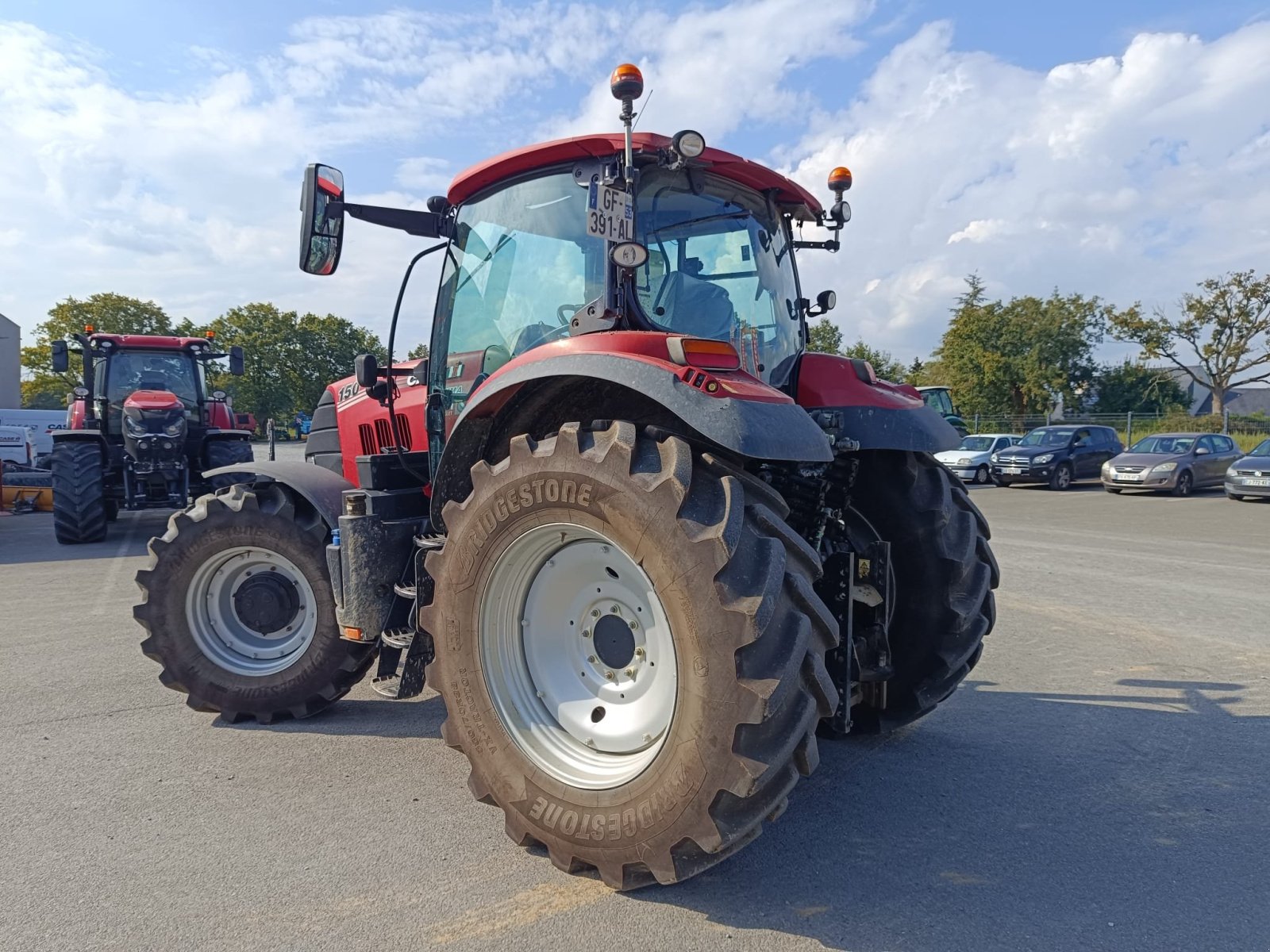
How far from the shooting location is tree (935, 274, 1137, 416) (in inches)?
1683

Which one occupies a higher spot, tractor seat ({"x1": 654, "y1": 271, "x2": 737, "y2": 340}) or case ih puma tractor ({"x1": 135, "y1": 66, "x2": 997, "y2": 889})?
tractor seat ({"x1": 654, "y1": 271, "x2": 737, "y2": 340})

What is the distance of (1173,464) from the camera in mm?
18938

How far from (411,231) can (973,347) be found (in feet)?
146

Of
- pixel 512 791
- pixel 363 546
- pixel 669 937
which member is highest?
pixel 363 546

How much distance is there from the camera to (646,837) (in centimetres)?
258

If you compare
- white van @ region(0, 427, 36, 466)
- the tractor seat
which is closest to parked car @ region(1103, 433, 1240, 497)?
the tractor seat

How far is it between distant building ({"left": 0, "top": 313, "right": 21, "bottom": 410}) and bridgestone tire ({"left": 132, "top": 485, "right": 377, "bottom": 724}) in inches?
1653

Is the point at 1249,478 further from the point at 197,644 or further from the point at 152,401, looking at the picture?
the point at 152,401

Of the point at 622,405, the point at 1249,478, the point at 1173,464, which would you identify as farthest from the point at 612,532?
the point at 1173,464

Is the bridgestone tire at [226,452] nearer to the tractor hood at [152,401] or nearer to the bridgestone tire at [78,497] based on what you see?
the tractor hood at [152,401]

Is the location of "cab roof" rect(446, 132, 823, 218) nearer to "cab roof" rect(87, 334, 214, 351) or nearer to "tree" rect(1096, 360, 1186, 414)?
"cab roof" rect(87, 334, 214, 351)

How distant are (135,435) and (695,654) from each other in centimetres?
1120

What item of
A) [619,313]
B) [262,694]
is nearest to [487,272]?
[619,313]

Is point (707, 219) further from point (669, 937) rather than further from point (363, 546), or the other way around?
point (669, 937)
